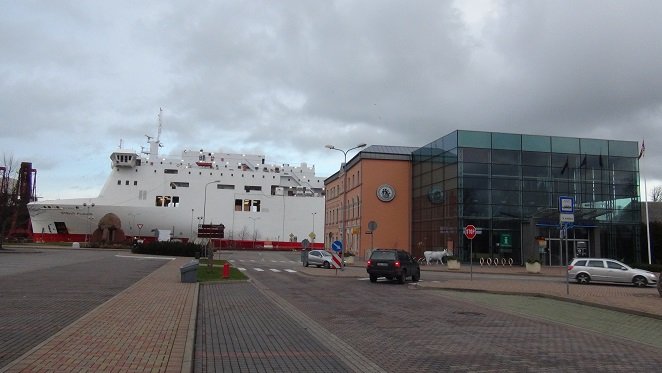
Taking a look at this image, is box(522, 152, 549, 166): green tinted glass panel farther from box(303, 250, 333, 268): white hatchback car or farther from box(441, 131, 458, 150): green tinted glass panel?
box(303, 250, 333, 268): white hatchback car

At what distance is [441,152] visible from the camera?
46.1 metres

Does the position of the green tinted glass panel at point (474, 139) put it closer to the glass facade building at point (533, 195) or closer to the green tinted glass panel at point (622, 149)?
the glass facade building at point (533, 195)

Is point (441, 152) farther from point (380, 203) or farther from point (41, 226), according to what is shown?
point (41, 226)

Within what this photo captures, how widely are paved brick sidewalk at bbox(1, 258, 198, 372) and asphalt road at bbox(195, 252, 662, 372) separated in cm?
41

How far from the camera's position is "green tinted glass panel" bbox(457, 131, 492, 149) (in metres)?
43.3

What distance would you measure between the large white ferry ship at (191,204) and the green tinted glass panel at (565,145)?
38003mm

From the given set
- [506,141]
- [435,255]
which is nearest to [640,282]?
[435,255]

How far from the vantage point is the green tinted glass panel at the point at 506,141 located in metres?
43.8

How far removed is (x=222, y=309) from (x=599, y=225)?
3935 cm

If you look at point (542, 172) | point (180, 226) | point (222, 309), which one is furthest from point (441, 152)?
point (180, 226)

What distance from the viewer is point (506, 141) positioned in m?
43.9

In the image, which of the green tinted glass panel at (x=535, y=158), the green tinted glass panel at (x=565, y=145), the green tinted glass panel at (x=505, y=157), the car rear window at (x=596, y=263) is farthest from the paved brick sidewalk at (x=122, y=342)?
the green tinted glass panel at (x=565, y=145)

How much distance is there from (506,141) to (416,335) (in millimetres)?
36912

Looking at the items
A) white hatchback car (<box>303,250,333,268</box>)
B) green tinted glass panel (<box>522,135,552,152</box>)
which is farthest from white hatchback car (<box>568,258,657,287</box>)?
green tinted glass panel (<box>522,135,552,152</box>)
